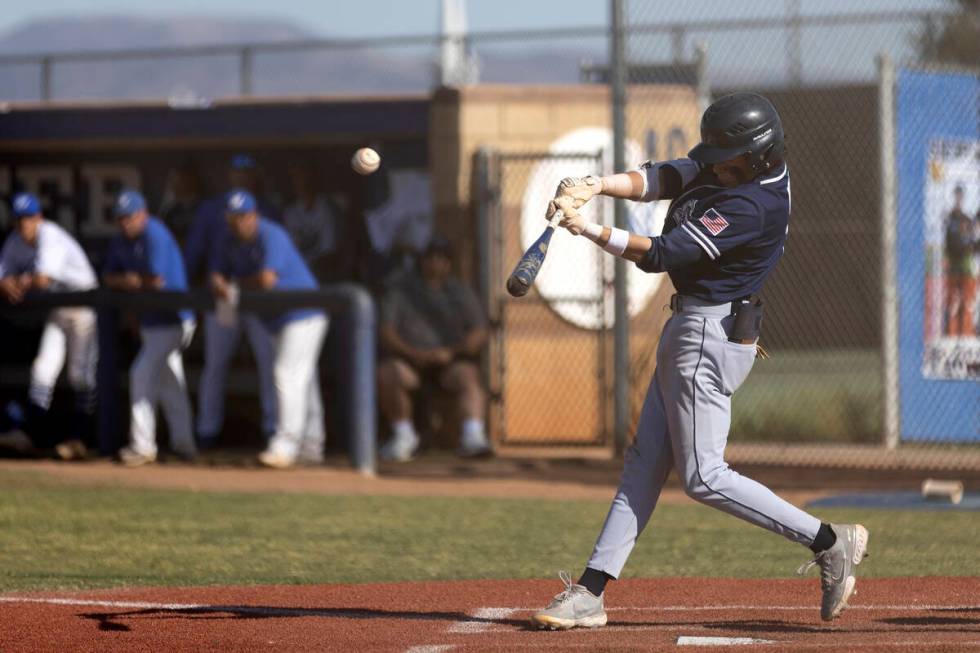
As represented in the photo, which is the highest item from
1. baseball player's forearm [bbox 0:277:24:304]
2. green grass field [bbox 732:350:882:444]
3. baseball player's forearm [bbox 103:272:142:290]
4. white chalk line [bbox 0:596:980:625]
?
baseball player's forearm [bbox 103:272:142:290]

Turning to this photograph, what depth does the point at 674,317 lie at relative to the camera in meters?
5.62

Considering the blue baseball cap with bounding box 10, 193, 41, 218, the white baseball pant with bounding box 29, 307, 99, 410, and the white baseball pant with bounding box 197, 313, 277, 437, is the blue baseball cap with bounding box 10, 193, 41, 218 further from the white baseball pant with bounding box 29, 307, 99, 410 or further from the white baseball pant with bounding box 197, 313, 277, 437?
the white baseball pant with bounding box 197, 313, 277, 437

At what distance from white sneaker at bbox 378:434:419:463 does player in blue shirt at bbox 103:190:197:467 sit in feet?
4.77

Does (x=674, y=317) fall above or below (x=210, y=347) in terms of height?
above

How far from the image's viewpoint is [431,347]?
491 inches

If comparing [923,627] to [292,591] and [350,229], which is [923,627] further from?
[350,229]

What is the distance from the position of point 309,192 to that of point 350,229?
497 millimetres

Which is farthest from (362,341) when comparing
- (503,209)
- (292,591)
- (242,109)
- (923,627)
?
(923,627)

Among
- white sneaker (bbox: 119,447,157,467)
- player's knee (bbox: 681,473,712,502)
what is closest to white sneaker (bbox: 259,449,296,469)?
white sneaker (bbox: 119,447,157,467)

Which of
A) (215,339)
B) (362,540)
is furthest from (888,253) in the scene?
(362,540)

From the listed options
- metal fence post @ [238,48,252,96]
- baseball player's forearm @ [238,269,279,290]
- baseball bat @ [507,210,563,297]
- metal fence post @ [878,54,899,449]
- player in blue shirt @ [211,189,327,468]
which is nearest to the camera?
baseball bat @ [507,210,563,297]

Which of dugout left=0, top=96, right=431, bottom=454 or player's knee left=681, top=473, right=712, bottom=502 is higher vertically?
dugout left=0, top=96, right=431, bottom=454

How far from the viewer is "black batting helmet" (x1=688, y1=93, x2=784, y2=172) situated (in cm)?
544

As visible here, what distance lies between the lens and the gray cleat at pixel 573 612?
18.4 ft
